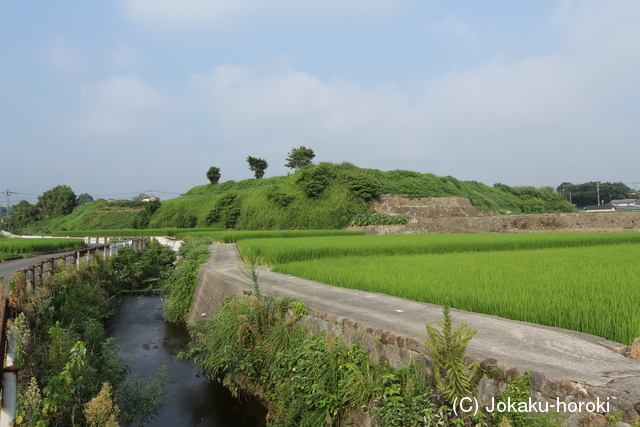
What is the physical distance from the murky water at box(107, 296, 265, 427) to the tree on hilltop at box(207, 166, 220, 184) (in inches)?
1492

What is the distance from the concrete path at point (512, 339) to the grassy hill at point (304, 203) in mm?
24212

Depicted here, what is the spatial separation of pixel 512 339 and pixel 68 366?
410 cm

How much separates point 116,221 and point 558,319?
42464 mm

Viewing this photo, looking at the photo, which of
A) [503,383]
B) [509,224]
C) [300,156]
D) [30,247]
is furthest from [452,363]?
[300,156]

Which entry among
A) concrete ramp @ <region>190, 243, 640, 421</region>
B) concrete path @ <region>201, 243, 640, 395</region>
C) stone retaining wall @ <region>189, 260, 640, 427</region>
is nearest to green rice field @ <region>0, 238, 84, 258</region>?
concrete path @ <region>201, 243, 640, 395</region>

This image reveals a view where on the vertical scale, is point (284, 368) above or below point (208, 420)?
above

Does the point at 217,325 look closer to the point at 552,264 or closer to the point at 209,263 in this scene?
the point at 209,263

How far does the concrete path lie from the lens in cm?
278

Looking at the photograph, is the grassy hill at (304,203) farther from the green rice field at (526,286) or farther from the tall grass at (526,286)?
the tall grass at (526,286)

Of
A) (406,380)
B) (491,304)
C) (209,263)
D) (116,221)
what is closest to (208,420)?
(406,380)

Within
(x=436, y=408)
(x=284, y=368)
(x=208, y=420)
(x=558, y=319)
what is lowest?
→ (x=208, y=420)

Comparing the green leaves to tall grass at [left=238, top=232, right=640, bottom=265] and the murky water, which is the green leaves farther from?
tall grass at [left=238, top=232, right=640, bottom=265]

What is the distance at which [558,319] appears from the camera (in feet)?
14.1

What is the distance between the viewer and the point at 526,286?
5734 mm
